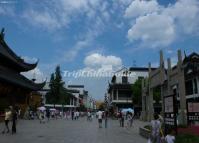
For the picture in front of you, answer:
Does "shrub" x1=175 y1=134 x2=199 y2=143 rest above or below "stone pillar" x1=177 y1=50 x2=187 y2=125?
below

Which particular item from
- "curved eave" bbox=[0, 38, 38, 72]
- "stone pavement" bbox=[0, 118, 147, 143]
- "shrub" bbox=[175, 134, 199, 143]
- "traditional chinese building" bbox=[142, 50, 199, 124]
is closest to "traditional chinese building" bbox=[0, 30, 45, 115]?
"curved eave" bbox=[0, 38, 38, 72]

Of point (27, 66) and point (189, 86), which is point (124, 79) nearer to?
point (27, 66)

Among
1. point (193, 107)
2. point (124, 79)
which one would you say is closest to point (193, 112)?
point (193, 107)

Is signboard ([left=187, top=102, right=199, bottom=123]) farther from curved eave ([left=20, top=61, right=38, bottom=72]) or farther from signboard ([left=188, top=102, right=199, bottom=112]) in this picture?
curved eave ([left=20, top=61, right=38, bottom=72])

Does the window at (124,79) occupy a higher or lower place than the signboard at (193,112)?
higher

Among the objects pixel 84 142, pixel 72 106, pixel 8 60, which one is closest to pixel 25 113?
pixel 8 60

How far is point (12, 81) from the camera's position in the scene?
44719mm

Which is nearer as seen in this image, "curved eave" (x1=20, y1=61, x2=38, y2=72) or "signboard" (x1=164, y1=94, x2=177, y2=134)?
"signboard" (x1=164, y1=94, x2=177, y2=134)

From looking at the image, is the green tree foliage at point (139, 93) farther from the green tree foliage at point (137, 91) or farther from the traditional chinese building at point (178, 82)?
the traditional chinese building at point (178, 82)

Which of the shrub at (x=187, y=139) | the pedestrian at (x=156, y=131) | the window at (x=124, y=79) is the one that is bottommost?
the shrub at (x=187, y=139)

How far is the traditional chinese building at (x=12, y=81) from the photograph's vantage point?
4440 cm

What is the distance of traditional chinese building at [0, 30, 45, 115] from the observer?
1748 inches

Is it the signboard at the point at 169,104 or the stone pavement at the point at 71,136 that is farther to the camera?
the stone pavement at the point at 71,136

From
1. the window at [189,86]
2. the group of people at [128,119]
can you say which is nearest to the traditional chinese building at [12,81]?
the group of people at [128,119]
